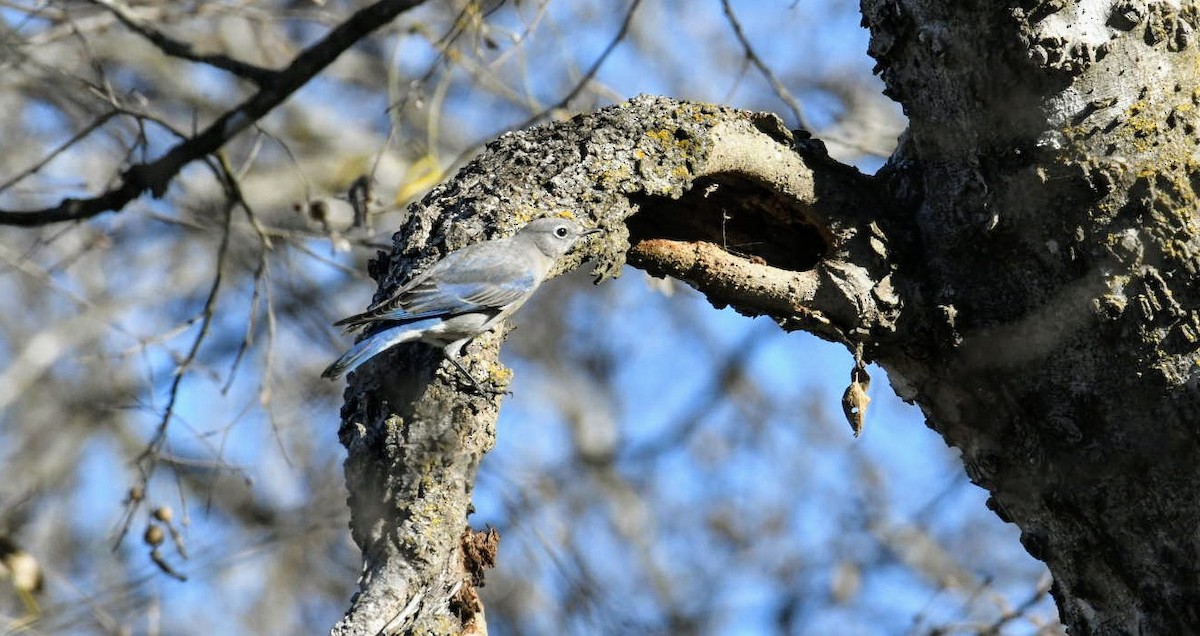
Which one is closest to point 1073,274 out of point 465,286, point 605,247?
point 605,247

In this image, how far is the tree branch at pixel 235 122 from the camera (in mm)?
2670

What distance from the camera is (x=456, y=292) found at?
3088 millimetres

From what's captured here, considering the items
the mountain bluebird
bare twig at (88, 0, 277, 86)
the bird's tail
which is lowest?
the bird's tail

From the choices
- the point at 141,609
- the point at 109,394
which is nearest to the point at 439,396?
the point at 141,609

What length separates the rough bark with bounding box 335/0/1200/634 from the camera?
8.57ft

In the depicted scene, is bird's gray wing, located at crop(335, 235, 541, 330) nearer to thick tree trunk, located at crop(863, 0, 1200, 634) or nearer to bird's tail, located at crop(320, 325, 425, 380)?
bird's tail, located at crop(320, 325, 425, 380)

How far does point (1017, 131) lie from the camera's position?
2.83 metres

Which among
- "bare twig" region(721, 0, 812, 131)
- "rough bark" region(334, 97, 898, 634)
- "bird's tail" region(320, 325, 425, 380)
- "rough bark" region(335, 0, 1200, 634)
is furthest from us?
"bare twig" region(721, 0, 812, 131)

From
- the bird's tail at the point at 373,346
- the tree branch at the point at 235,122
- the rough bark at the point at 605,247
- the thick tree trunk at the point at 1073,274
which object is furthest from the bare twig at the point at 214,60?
the thick tree trunk at the point at 1073,274

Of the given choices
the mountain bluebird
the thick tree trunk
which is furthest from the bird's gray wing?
the thick tree trunk

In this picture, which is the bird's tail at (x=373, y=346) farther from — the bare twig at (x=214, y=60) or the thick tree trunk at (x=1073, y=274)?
the thick tree trunk at (x=1073, y=274)

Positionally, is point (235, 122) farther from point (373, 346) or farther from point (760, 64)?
point (760, 64)

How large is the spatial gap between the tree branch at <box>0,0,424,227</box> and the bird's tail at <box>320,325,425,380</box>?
1.80 ft

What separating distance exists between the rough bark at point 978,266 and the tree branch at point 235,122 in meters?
0.42
